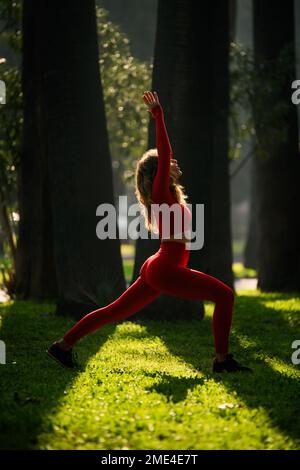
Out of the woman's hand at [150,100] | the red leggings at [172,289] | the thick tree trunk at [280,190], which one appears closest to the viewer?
the red leggings at [172,289]

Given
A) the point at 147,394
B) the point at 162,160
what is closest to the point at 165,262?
the point at 162,160

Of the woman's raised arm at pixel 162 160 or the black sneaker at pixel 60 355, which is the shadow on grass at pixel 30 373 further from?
the woman's raised arm at pixel 162 160

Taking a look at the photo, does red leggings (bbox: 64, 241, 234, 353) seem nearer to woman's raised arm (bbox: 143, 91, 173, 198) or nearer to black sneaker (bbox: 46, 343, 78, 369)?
black sneaker (bbox: 46, 343, 78, 369)

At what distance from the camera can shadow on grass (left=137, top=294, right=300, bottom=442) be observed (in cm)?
596

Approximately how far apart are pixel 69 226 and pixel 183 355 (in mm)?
2950

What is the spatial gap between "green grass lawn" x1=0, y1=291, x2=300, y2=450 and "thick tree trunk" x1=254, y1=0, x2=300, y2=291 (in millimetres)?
5720

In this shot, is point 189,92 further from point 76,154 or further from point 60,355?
point 60,355

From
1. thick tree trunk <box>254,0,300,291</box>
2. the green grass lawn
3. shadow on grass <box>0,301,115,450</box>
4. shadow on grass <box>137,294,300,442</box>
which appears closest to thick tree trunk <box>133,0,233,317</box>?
shadow on grass <box>137,294,300,442</box>

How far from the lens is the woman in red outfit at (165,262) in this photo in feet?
21.7

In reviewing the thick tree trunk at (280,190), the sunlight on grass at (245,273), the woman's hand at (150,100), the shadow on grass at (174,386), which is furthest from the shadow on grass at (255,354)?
the sunlight on grass at (245,273)

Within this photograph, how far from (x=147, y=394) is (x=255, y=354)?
2693 millimetres

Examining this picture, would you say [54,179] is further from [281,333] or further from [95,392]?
[95,392]

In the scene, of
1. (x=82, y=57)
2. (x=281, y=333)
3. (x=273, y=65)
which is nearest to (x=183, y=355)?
(x=281, y=333)
